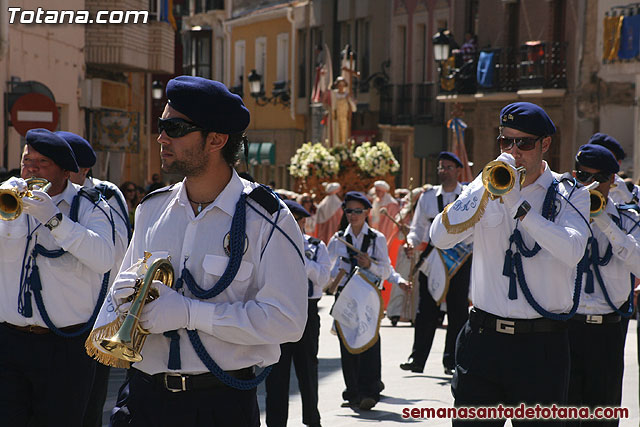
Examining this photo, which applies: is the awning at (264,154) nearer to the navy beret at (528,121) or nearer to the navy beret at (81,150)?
the navy beret at (81,150)

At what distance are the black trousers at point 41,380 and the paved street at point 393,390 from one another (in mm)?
3201

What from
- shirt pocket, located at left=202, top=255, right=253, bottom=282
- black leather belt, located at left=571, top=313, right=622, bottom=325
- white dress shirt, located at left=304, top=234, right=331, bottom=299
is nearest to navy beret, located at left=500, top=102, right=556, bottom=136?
black leather belt, located at left=571, top=313, right=622, bottom=325

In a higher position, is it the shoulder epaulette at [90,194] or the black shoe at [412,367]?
the shoulder epaulette at [90,194]

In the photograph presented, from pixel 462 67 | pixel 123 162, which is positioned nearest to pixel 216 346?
pixel 123 162

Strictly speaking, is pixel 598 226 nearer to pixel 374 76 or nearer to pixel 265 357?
pixel 265 357

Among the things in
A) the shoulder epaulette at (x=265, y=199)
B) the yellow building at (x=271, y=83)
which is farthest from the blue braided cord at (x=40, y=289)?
the yellow building at (x=271, y=83)

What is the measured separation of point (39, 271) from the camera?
6684 mm

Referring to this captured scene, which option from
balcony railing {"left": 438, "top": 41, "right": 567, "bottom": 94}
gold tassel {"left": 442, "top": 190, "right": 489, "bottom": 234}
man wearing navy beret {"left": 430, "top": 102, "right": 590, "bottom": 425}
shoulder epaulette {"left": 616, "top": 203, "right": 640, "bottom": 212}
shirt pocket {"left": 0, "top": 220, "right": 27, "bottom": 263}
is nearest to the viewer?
man wearing navy beret {"left": 430, "top": 102, "right": 590, "bottom": 425}

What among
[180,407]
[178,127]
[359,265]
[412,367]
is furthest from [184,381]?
[412,367]

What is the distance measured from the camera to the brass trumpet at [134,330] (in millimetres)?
4430

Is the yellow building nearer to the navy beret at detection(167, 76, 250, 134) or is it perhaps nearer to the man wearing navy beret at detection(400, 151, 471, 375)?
the man wearing navy beret at detection(400, 151, 471, 375)

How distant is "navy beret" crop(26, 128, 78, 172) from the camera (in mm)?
6930

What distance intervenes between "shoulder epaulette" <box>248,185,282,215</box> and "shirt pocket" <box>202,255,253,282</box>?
0.24 meters

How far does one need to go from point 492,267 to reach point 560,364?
601 millimetres
